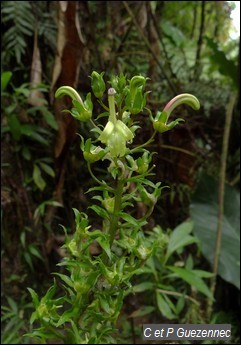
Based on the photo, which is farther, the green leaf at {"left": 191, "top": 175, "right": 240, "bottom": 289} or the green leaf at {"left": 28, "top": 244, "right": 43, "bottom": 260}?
the green leaf at {"left": 191, "top": 175, "right": 240, "bottom": 289}

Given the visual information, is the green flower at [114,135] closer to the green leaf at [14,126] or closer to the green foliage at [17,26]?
the green leaf at [14,126]

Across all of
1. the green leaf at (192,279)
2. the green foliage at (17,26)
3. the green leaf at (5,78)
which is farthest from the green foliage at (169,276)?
the green foliage at (17,26)

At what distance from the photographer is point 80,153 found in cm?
158

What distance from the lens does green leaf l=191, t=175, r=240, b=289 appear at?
5.13ft

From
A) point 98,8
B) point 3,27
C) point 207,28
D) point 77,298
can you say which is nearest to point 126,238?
point 77,298

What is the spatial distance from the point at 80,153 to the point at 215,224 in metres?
0.54

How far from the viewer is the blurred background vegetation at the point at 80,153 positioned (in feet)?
4.63

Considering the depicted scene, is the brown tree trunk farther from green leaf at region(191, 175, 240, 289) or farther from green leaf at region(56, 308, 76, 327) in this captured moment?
green leaf at region(56, 308, 76, 327)

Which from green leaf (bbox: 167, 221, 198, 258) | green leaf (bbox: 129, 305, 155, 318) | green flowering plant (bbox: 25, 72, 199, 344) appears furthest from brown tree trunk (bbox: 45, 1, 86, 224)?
green flowering plant (bbox: 25, 72, 199, 344)

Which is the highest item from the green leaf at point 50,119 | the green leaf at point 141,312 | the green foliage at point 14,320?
the green leaf at point 50,119

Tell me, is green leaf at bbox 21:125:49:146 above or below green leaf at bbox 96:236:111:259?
below

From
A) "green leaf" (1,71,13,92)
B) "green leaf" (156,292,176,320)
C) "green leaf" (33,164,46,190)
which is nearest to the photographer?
"green leaf" (156,292,176,320)

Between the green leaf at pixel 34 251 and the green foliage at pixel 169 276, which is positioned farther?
the green leaf at pixel 34 251

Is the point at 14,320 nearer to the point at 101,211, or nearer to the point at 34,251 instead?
the point at 34,251
